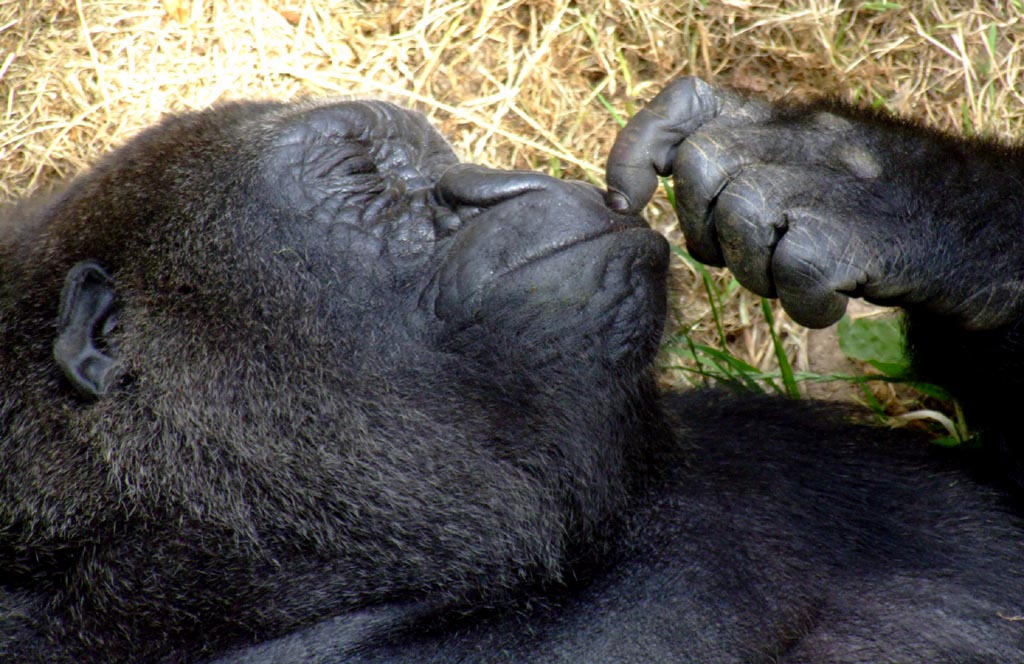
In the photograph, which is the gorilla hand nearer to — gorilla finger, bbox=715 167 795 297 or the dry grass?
gorilla finger, bbox=715 167 795 297

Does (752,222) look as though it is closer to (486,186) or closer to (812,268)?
(812,268)

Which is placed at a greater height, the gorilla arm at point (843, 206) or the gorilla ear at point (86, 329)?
the gorilla arm at point (843, 206)

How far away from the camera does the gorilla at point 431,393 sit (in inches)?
93.3

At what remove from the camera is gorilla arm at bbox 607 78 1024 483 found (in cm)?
250

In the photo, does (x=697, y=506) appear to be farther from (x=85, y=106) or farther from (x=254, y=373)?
(x=85, y=106)

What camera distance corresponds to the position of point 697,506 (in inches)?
105

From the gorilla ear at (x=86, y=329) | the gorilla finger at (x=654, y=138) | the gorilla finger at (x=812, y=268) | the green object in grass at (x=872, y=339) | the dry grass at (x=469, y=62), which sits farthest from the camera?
the dry grass at (x=469, y=62)

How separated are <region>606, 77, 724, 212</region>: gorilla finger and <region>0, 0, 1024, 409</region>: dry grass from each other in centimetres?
156

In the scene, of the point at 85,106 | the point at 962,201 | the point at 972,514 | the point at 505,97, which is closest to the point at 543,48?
the point at 505,97

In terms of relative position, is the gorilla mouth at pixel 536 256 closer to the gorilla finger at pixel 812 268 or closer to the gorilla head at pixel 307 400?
the gorilla head at pixel 307 400

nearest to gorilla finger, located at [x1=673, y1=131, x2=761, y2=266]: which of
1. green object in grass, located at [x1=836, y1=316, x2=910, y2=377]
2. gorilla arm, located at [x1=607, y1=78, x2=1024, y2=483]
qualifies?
gorilla arm, located at [x1=607, y1=78, x2=1024, y2=483]

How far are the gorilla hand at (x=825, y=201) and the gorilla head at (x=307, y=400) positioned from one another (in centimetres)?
19

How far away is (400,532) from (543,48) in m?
2.43

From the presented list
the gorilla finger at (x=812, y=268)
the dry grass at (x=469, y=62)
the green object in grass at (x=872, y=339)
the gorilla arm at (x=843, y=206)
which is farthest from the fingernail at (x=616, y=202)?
the dry grass at (x=469, y=62)
